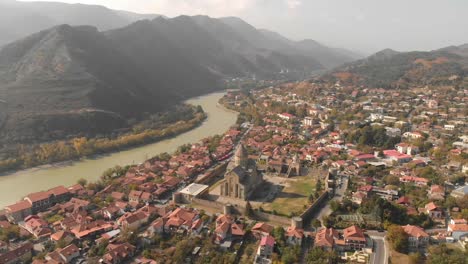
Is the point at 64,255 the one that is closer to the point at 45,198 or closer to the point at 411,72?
the point at 45,198

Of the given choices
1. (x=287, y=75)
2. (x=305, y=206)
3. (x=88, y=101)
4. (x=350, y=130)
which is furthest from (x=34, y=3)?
(x=305, y=206)

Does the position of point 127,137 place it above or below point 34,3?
below

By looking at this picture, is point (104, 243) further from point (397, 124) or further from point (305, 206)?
point (397, 124)

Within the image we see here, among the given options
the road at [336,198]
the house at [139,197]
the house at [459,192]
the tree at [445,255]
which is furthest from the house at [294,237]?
the house at [459,192]

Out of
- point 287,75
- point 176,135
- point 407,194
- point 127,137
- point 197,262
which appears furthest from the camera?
point 287,75

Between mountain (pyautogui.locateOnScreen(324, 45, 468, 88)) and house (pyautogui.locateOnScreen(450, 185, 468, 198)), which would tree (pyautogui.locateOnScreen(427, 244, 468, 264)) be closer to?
house (pyautogui.locateOnScreen(450, 185, 468, 198))

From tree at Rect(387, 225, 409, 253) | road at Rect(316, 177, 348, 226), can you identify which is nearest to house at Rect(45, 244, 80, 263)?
road at Rect(316, 177, 348, 226)
